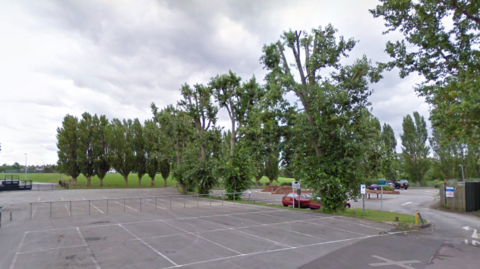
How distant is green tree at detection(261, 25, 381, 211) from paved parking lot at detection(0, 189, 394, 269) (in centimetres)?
245

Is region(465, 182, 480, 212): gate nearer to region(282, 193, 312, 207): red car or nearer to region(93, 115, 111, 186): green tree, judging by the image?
region(282, 193, 312, 207): red car

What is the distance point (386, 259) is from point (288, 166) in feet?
39.0

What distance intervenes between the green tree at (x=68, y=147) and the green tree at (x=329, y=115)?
44200 millimetres

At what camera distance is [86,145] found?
51.9 m

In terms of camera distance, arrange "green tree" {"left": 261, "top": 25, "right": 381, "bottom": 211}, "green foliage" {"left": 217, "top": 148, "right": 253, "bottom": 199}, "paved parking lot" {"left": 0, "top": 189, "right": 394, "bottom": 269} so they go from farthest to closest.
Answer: "green foliage" {"left": 217, "top": 148, "right": 253, "bottom": 199}, "green tree" {"left": 261, "top": 25, "right": 381, "bottom": 211}, "paved parking lot" {"left": 0, "top": 189, "right": 394, "bottom": 269}

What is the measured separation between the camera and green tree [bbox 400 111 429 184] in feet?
178

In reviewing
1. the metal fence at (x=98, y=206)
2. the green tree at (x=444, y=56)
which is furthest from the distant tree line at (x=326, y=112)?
the metal fence at (x=98, y=206)

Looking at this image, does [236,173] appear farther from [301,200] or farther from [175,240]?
[175,240]

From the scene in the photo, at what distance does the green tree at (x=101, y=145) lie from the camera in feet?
172

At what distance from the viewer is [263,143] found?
20188mm

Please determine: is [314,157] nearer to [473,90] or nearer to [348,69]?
[348,69]

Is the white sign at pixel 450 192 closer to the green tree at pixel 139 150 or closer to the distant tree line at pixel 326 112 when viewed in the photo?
the distant tree line at pixel 326 112

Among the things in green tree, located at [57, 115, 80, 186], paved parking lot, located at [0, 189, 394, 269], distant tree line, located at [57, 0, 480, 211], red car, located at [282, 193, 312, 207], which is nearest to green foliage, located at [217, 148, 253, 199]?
distant tree line, located at [57, 0, 480, 211]

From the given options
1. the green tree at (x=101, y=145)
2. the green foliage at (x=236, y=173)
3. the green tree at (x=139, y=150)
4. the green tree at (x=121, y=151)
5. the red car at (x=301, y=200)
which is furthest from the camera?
the green tree at (x=139, y=150)
